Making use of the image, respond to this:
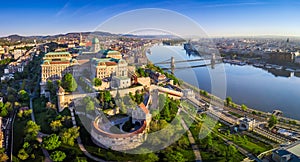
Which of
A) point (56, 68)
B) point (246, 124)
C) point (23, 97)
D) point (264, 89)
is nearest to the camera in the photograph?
point (246, 124)

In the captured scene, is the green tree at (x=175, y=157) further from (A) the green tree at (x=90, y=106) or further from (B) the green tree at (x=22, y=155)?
(B) the green tree at (x=22, y=155)

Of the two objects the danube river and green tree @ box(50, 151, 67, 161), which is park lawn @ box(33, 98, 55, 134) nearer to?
green tree @ box(50, 151, 67, 161)

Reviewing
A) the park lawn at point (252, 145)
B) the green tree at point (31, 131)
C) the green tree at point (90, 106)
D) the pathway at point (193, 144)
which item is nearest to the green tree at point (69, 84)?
the green tree at point (90, 106)

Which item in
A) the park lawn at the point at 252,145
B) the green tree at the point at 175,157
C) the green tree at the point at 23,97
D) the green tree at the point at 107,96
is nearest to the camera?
the green tree at the point at 175,157

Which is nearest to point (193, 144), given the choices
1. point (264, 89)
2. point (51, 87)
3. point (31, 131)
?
point (31, 131)

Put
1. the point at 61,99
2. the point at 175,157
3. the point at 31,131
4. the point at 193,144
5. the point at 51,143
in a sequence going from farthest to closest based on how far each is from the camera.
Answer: the point at 61,99, the point at 31,131, the point at 193,144, the point at 51,143, the point at 175,157

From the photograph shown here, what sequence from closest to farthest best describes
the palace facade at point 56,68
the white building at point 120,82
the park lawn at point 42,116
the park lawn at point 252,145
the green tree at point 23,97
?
the park lawn at point 252,145 → the park lawn at point 42,116 → the white building at point 120,82 → the green tree at point 23,97 → the palace facade at point 56,68

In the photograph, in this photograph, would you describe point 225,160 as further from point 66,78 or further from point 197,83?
point 197,83

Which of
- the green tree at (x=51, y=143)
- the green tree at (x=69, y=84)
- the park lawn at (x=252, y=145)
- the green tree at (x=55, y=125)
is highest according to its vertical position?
the green tree at (x=69, y=84)

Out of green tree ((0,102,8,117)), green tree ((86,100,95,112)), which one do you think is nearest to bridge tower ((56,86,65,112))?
green tree ((86,100,95,112))

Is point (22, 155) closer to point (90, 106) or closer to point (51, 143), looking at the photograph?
point (51, 143)
